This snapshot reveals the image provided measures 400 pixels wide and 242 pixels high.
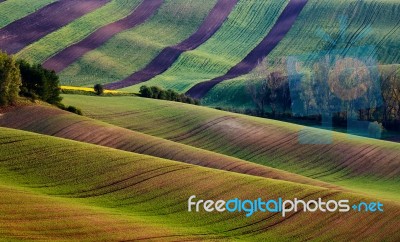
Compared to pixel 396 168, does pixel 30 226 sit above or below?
above

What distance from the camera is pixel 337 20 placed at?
108125 millimetres

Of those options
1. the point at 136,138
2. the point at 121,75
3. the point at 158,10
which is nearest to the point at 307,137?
the point at 136,138

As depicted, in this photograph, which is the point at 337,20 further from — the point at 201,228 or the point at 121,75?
the point at 201,228

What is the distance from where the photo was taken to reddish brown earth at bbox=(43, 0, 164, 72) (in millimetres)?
92606

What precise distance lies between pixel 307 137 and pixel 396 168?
26.1ft

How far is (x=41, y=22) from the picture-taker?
332ft

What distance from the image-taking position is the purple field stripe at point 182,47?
93069mm

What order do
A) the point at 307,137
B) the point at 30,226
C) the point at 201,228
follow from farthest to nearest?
the point at 307,137 → the point at 201,228 → the point at 30,226

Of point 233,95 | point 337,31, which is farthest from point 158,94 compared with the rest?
point 337,31

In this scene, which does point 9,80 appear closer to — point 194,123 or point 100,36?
point 194,123

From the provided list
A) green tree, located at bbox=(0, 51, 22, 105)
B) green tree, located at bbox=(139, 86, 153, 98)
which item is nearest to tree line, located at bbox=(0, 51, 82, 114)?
green tree, located at bbox=(0, 51, 22, 105)

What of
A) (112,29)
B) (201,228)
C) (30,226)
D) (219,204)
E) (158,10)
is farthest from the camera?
(158,10)

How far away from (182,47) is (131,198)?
233 feet

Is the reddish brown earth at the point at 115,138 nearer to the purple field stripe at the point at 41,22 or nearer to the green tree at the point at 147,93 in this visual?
the green tree at the point at 147,93
